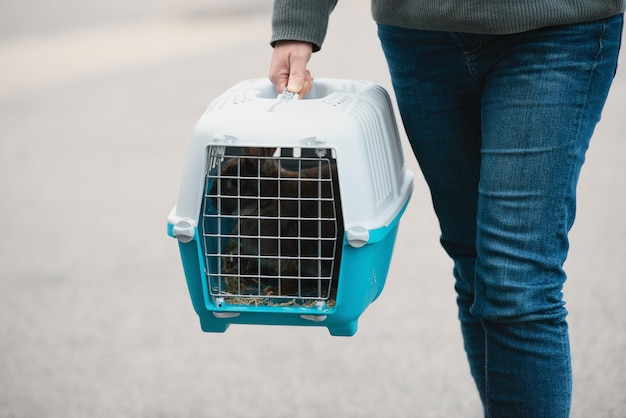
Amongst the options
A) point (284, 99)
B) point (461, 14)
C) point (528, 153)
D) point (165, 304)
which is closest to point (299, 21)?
Result: point (284, 99)

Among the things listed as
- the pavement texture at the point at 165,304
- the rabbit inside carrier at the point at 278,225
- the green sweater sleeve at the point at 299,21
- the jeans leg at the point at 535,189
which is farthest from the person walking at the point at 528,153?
the pavement texture at the point at 165,304

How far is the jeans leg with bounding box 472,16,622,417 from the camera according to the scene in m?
1.55

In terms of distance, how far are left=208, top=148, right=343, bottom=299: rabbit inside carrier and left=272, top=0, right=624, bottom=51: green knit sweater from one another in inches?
10.0

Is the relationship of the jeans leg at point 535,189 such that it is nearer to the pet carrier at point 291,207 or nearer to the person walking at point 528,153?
the person walking at point 528,153

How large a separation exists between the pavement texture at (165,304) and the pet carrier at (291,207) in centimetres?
77

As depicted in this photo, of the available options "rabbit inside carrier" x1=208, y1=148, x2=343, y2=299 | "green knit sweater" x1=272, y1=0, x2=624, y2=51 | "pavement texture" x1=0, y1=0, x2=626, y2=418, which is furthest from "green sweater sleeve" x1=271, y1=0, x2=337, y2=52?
"pavement texture" x1=0, y1=0, x2=626, y2=418

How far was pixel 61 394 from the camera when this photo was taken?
8.52 ft

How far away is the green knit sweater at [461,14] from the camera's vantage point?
154 cm

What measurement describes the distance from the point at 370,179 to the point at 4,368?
157 centimetres

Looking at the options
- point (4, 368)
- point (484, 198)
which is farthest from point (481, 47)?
point (4, 368)

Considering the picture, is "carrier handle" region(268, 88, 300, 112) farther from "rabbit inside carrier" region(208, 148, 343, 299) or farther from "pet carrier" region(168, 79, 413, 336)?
"rabbit inside carrier" region(208, 148, 343, 299)

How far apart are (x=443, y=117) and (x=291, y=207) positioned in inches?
14.2

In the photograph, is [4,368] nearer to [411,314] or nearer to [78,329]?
[78,329]

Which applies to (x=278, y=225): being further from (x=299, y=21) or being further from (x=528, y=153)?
(x=528, y=153)
